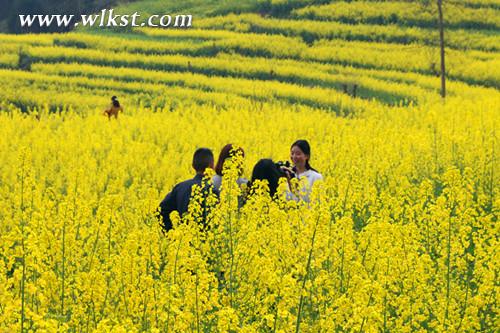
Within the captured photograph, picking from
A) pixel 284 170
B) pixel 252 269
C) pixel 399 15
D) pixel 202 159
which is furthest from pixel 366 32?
pixel 252 269

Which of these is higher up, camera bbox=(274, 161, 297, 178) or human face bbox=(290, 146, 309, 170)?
human face bbox=(290, 146, 309, 170)

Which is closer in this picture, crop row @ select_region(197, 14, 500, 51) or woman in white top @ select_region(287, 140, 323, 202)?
woman in white top @ select_region(287, 140, 323, 202)

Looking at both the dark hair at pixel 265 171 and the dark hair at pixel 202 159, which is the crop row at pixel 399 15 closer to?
the dark hair at pixel 265 171

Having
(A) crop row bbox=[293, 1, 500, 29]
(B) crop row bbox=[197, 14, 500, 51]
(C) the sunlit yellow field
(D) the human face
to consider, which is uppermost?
(A) crop row bbox=[293, 1, 500, 29]

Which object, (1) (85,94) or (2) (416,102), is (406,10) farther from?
(1) (85,94)

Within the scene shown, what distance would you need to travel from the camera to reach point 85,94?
3062 cm

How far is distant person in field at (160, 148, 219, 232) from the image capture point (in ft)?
26.1

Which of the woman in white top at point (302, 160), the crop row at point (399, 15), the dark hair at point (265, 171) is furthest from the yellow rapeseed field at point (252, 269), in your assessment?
the crop row at point (399, 15)

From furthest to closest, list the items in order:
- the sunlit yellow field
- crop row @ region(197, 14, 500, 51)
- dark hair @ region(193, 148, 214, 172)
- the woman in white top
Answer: crop row @ region(197, 14, 500, 51) < the woman in white top < dark hair @ region(193, 148, 214, 172) < the sunlit yellow field

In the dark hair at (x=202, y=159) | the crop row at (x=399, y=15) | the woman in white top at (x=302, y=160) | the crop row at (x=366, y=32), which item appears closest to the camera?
the dark hair at (x=202, y=159)

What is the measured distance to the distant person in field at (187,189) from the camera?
7953 millimetres

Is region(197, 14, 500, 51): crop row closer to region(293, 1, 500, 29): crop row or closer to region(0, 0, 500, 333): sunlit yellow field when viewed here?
region(0, 0, 500, 333): sunlit yellow field

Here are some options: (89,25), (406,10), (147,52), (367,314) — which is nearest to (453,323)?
(367,314)

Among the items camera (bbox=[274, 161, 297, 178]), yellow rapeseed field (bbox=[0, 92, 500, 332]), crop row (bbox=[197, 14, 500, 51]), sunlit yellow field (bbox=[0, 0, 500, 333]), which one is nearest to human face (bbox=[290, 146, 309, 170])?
camera (bbox=[274, 161, 297, 178])
